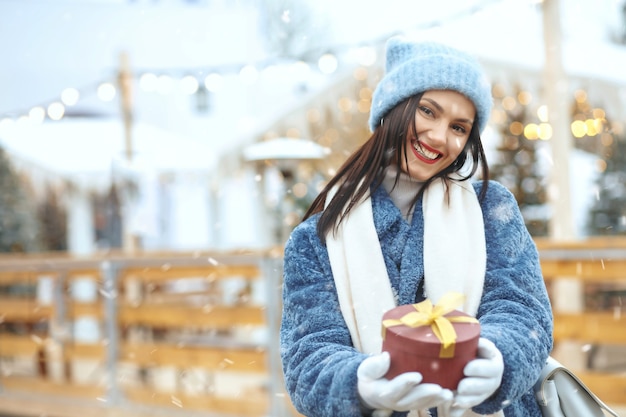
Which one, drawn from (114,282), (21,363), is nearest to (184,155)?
(21,363)

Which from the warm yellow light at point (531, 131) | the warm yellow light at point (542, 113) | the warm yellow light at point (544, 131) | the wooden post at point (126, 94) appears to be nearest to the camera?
the warm yellow light at point (544, 131)

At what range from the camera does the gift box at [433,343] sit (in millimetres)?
933

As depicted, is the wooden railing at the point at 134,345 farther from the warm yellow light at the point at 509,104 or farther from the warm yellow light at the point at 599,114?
the warm yellow light at the point at 599,114

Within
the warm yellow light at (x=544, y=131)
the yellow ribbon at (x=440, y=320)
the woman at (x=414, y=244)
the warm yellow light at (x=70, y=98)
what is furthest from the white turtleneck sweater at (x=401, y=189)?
the warm yellow light at (x=70, y=98)

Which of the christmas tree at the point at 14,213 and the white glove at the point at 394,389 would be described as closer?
the white glove at the point at 394,389

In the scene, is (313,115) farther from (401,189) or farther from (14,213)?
(14,213)

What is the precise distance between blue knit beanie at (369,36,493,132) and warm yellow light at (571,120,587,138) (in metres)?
4.38

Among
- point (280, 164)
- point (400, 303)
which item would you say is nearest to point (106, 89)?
point (280, 164)

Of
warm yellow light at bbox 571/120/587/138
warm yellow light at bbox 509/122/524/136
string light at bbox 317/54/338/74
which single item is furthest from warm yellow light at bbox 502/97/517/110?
string light at bbox 317/54/338/74

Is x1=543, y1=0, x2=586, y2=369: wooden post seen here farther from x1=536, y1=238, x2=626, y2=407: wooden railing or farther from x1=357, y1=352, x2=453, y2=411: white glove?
x1=357, y1=352, x2=453, y2=411: white glove

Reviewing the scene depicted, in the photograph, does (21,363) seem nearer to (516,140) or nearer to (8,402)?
(8,402)

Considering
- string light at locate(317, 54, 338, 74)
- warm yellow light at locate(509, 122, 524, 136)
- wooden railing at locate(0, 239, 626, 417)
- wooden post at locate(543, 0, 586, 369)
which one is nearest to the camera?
wooden railing at locate(0, 239, 626, 417)

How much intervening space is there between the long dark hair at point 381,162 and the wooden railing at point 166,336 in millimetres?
2346

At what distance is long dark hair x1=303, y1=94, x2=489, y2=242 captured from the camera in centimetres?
121
